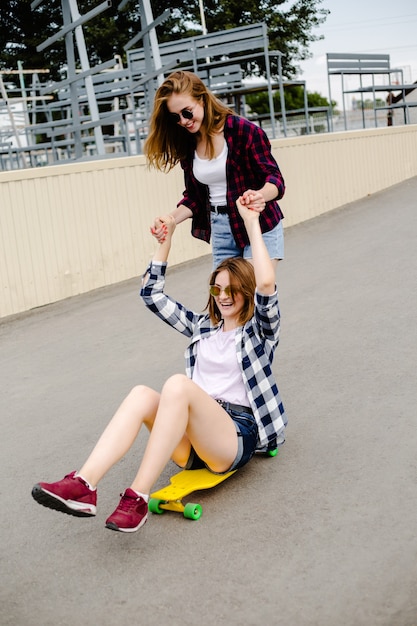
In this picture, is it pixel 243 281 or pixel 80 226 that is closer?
pixel 243 281

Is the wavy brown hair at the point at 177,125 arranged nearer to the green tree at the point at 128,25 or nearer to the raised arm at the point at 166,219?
the raised arm at the point at 166,219

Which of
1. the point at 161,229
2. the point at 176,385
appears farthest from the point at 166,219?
the point at 176,385

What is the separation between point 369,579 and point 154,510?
1.15 meters

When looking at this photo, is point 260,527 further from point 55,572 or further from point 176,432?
point 55,572

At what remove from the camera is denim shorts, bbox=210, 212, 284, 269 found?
15.3ft

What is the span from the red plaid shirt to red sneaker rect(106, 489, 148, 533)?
64.8 inches

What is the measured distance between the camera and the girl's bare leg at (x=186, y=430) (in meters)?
3.64

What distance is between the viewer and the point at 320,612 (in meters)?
2.95

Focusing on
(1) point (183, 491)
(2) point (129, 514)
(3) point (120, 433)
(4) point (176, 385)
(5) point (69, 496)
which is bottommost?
(1) point (183, 491)

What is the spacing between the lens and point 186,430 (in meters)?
3.94

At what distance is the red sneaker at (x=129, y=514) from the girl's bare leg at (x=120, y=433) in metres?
0.15

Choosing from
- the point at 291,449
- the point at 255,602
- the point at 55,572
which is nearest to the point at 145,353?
the point at 291,449

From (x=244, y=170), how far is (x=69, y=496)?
194cm

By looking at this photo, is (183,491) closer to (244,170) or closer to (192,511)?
(192,511)
